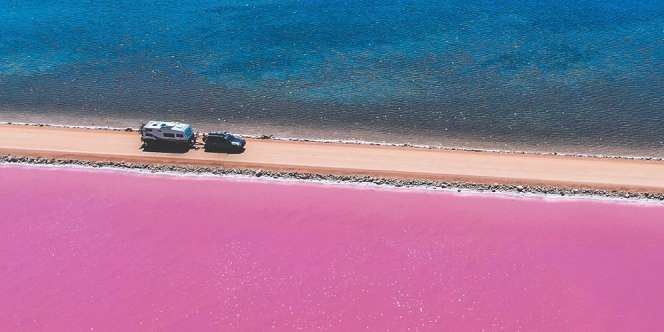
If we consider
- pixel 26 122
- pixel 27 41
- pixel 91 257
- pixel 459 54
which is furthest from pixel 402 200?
pixel 27 41

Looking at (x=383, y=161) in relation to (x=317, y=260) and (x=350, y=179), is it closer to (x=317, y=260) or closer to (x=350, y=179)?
(x=350, y=179)

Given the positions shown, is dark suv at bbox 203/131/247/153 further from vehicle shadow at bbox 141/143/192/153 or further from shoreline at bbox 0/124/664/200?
vehicle shadow at bbox 141/143/192/153

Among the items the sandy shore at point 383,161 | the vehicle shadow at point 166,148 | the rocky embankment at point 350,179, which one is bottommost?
the rocky embankment at point 350,179

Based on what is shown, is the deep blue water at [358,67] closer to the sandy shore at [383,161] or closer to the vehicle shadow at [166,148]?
the sandy shore at [383,161]

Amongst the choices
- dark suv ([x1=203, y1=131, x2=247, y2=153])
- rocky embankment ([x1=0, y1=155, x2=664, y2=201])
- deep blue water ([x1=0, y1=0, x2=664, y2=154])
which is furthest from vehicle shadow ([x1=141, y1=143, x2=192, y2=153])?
deep blue water ([x1=0, y1=0, x2=664, y2=154])

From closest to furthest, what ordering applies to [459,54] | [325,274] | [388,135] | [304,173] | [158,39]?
[325,274]
[304,173]
[388,135]
[459,54]
[158,39]

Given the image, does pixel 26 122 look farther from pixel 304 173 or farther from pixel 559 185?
pixel 559 185

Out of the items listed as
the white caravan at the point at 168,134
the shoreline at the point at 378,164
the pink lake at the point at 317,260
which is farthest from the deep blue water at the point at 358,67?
the pink lake at the point at 317,260

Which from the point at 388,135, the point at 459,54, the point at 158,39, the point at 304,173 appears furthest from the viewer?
the point at 158,39
